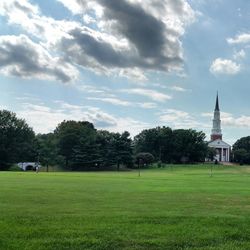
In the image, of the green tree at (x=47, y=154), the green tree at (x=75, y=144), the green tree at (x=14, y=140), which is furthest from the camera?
the green tree at (x=47, y=154)

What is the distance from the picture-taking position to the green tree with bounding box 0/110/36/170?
5095 inches

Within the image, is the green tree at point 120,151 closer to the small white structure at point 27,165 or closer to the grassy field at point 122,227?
the small white structure at point 27,165

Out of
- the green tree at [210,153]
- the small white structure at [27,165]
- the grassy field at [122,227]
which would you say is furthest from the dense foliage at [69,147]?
the grassy field at [122,227]

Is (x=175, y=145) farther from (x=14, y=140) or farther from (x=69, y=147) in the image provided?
(x=14, y=140)

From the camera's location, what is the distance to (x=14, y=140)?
13400cm

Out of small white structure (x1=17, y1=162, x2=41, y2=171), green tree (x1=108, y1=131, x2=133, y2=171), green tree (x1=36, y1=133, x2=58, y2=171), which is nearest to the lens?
green tree (x1=36, y1=133, x2=58, y2=171)

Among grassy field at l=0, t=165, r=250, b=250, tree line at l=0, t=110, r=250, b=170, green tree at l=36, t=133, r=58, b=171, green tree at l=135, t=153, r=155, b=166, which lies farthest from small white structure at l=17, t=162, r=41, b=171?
grassy field at l=0, t=165, r=250, b=250

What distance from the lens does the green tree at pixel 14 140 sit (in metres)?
129

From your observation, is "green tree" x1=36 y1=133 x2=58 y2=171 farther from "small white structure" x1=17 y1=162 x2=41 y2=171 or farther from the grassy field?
the grassy field

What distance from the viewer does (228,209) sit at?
60.5 ft

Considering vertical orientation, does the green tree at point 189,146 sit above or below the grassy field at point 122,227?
above

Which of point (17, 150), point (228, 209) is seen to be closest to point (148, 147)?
point (17, 150)

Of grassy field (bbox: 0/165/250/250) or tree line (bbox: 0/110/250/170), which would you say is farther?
tree line (bbox: 0/110/250/170)

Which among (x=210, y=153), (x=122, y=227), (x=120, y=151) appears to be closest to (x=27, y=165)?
(x=120, y=151)
